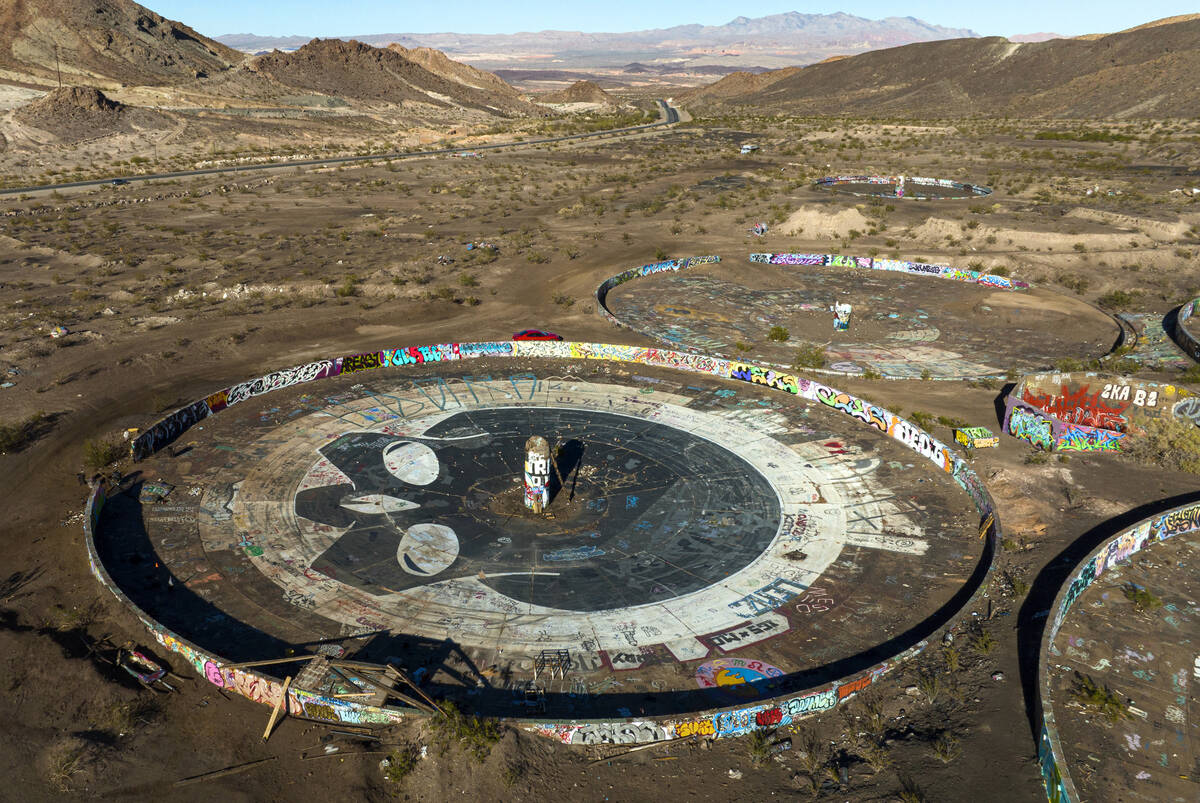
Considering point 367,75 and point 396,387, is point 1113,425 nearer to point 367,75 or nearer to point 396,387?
point 396,387

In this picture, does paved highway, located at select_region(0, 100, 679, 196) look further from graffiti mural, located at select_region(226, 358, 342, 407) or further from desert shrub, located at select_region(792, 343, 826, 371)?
desert shrub, located at select_region(792, 343, 826, 371)

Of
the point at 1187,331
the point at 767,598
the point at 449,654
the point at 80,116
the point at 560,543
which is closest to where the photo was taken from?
the point at 449,654

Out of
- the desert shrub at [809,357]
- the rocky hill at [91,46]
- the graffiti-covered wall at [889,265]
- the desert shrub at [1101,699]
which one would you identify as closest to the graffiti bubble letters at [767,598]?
the desert shrub at [1101,699]

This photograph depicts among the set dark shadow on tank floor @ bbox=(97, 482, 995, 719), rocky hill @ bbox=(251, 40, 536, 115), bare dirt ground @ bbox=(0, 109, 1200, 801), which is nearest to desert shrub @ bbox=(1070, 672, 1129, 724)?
bare dirt ground @ bbox=(0, 109, 1200, 801)

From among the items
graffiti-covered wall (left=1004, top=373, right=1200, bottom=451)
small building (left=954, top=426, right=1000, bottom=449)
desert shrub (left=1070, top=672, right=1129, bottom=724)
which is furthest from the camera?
small building (left=954, top=426, right=1000, bottom=449)

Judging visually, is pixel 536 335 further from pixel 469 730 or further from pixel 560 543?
pixel 469 730

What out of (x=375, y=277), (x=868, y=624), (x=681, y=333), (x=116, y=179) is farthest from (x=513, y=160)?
(x=868, y=624)

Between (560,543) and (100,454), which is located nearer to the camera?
(560,543)

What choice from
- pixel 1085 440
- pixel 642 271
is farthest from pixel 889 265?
pixel 1085 440
